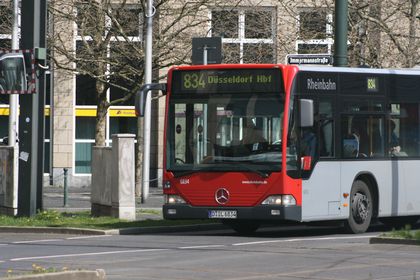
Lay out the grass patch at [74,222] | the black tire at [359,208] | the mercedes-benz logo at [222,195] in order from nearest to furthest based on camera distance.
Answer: the mercedes-benz logo at [222,195] < the black tire at [359,208] < the grass patch at [74,222]

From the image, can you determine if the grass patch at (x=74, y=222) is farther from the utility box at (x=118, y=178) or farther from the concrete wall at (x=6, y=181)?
the concrete wall at (x=6, y=181)

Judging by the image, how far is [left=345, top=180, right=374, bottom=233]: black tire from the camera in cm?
2112

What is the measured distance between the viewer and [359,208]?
21.2 m

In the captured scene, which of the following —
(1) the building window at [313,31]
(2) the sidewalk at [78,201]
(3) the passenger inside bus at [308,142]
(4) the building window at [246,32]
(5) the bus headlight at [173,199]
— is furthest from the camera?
(4) the building window at [246,32]

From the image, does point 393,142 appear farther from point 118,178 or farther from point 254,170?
point 118,178

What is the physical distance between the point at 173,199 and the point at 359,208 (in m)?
3.26

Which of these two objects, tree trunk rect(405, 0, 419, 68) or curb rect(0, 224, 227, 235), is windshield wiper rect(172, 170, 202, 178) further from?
tree trunk rect(405, 0, 419, 68)

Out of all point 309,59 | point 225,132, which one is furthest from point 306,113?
point 309,59

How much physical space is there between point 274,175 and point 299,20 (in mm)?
14579

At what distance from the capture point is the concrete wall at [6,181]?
2486 cm

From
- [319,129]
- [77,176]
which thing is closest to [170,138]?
[319,129]

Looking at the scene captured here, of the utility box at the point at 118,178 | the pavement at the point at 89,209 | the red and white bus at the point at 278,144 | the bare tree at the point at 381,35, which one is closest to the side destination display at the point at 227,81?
the red and white bus at the point at 278,144

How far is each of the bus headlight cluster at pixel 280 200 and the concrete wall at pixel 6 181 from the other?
694 cm

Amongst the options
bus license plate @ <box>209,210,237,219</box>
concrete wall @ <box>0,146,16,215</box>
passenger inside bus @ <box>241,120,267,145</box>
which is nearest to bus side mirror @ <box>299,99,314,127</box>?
passenger inside bus @ <box>241,120,267,145</box>
